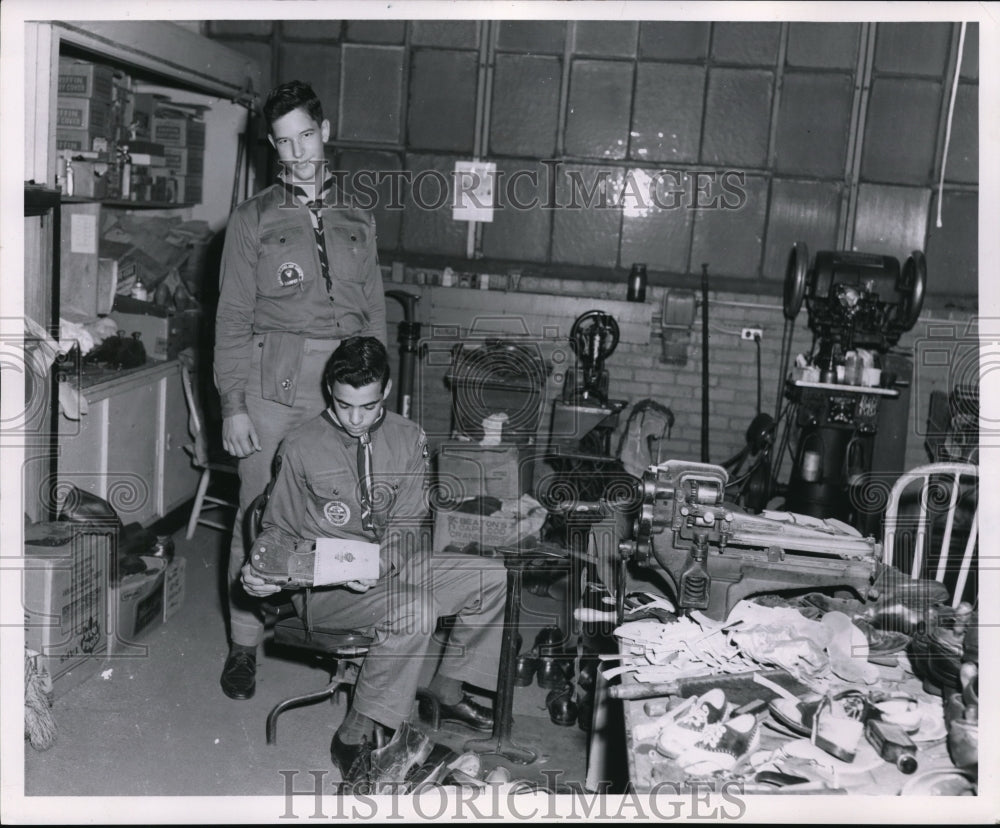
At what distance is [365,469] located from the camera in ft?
10.3

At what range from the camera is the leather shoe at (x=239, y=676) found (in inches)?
143

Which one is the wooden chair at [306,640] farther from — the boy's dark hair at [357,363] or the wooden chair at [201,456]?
the wooden chair at [201,456]

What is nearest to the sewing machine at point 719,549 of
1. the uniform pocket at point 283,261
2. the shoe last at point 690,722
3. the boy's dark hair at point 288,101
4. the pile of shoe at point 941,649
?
the pile of shoe at point 941,649

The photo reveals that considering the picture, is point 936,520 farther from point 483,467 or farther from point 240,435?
point 240,435

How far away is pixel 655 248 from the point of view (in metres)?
6.49

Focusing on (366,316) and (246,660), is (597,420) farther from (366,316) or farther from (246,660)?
(246,660)

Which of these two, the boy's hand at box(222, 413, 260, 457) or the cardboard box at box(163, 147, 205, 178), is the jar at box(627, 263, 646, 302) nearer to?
the cardboard box at box(163, 147, 205, 178)

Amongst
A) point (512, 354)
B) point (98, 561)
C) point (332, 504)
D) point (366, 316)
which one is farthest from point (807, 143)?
point (98, 561)

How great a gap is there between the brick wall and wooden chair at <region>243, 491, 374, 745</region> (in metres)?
3.10

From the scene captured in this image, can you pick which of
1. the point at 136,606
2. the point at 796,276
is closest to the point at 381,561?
the point at 136,606


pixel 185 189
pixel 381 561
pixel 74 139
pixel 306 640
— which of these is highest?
pixel 74 139

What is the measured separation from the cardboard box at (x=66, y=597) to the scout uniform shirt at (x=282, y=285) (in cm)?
78

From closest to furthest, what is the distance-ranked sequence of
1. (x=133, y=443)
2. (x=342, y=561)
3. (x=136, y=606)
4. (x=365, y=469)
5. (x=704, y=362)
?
(x=342, y=561)
(x=365, y=469)
(x=136, y=606)
(x=133, y=443)
(x=704, y=362)

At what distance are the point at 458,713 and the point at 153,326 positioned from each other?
2.94m
